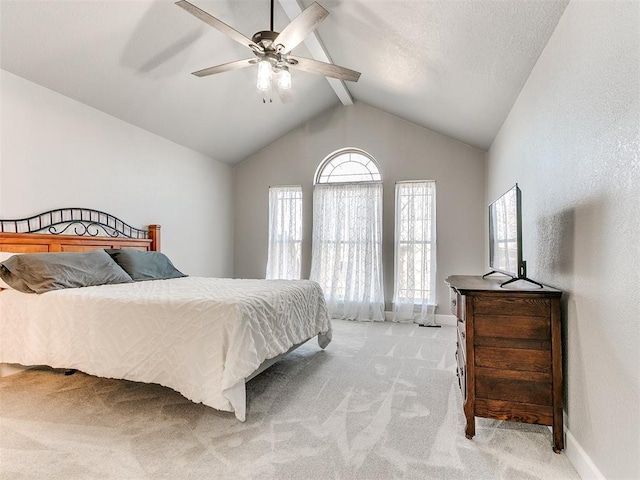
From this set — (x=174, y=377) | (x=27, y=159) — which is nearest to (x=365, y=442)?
(x=174, y=377)

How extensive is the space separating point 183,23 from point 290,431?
10.6ft

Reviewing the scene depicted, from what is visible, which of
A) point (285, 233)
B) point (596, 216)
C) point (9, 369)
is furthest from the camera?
point (285, 233)

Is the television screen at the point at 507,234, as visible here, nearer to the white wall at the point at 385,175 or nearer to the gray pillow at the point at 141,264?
the white wall at the point at 385,175

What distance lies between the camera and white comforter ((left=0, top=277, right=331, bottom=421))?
2.04m

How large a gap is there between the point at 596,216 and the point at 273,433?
1.96 meters

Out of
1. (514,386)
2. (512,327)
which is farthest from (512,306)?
(514,386)

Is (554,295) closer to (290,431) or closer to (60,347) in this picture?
(290,431)

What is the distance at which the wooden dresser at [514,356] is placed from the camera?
1.88m

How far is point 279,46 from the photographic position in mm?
2445

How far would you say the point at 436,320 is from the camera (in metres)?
4.93

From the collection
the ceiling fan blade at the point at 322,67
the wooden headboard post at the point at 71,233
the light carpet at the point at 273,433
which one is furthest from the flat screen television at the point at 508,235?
the wooden headboard post at the point at 71,233

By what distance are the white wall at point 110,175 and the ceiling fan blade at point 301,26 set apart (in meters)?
2.25

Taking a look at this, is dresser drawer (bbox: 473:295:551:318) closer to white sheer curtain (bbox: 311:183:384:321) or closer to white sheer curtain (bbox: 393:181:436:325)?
white sheer curtain (bbox: 393:181:436:325)

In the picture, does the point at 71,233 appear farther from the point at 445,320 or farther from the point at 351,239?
the point at 445,320
